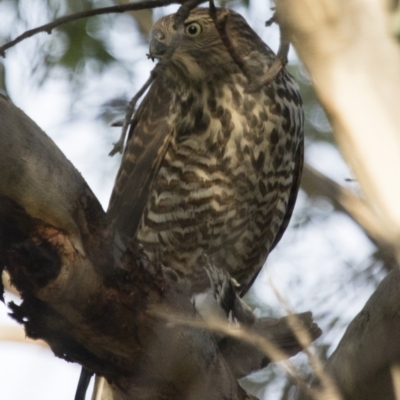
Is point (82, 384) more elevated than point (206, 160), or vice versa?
point (206, 160)

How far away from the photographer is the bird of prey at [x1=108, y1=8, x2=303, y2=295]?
4.33 m

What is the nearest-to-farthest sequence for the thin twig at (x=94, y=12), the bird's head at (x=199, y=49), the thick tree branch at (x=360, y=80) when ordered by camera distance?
the thick tree branch at (x=360, y=80) < the thin twig at (x=94, y=12) < the bird's head at (x=199, y=49)

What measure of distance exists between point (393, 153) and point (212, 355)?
61.7 inches

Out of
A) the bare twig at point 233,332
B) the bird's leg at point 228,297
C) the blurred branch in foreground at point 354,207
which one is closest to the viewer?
the blurred branch in foreground at point 354,207

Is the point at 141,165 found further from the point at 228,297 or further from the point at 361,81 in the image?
the point at 361,81

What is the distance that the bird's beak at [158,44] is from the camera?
423 centimetres

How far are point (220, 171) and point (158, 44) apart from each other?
0.72 m

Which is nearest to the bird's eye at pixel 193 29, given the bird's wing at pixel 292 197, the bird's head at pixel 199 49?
the bird's head at pixel 199 49

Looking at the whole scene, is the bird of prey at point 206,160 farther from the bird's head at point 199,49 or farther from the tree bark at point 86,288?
the tree bark at point 86,288

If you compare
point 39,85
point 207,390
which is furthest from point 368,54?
point 39,85

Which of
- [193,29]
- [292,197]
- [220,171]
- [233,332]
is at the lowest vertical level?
[233,332]

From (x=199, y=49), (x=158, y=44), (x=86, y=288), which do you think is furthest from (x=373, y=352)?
(x=199, y=49)

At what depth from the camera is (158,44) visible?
4297mm

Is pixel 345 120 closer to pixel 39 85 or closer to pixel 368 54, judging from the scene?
pixel 368 54
